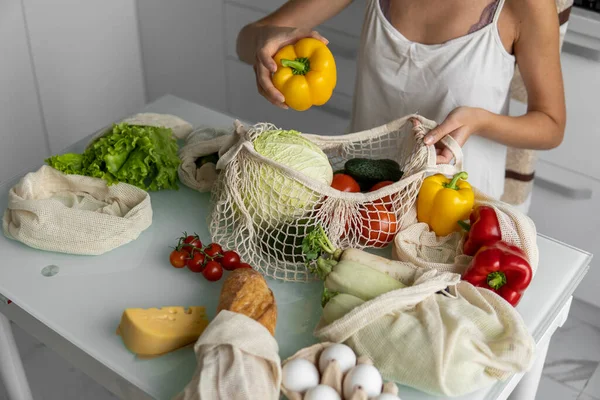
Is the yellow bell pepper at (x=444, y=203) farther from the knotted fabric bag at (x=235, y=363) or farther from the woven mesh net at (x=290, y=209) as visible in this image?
the knotted fabric bag at (x=235, y=363)

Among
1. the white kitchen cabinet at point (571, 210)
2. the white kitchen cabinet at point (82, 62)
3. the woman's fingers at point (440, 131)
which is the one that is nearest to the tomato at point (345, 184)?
the woman's fingers at point (440, 131)

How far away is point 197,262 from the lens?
1056 millimetres

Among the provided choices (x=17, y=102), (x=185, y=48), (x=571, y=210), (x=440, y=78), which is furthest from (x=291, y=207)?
(x=185, y=48)

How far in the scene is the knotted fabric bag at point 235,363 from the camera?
81 centimetres

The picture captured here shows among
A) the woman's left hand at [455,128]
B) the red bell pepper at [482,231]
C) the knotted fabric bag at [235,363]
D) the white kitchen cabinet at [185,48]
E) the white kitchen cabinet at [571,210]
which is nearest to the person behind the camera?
the knotted fabric bag at [235,363]

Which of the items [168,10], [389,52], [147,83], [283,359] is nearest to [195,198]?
[283,359]

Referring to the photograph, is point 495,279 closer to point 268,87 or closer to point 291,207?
point 291,207

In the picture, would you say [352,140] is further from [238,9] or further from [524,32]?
[238,9]

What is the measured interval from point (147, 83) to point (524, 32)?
184cm

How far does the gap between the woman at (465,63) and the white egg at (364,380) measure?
0.56m

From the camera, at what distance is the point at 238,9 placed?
234cm

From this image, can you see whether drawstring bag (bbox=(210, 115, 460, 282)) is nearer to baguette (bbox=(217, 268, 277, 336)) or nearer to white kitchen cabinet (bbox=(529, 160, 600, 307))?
baguette (bbox=(217, 268, 277, 336))

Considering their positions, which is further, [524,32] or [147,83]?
[147,83]

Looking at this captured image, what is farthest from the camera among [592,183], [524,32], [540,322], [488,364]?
[592,183]
